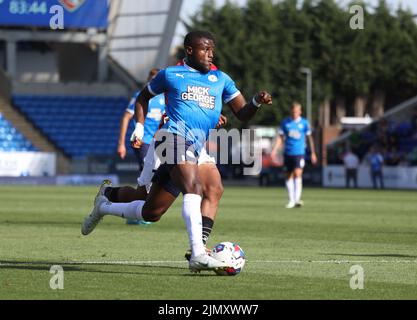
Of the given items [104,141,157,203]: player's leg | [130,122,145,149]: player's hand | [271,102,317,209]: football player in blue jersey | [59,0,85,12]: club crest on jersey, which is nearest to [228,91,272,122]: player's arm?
[130,122,145,149]: player's hand

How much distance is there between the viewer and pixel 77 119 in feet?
204

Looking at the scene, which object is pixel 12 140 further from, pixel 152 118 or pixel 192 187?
pixel 192 187

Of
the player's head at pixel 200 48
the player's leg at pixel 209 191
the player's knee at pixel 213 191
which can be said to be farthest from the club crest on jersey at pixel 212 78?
the player's knee at pixel 213 191

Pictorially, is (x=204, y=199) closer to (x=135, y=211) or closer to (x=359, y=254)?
(x=135, y=211)

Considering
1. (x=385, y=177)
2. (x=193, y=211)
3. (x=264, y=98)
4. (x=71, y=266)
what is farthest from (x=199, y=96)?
(x=385, y=177)

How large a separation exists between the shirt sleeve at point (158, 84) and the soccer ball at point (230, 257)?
170cm

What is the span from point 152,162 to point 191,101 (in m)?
1.19

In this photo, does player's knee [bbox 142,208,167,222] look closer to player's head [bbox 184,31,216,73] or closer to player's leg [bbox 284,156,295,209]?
player's head [bbox 184,31,216,73]

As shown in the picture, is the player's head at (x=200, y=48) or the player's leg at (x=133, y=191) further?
the player's leg at (x=133, y=191)

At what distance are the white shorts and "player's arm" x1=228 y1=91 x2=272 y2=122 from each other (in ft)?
1.65

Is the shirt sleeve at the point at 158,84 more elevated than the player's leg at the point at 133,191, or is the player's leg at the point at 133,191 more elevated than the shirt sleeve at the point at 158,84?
the shirt sleeve at the point at 158,84

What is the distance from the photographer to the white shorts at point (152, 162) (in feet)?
38.3

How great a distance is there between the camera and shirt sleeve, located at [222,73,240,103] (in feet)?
38.2

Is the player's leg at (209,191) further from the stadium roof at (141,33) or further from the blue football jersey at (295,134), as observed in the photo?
the stadium roof at (141,33)
